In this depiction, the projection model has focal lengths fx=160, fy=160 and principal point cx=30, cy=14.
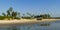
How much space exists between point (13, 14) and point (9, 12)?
2.32 metres

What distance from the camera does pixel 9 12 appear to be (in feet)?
273

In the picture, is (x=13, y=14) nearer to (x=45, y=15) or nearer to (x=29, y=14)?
(x=29, y=14)

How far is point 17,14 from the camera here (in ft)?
286

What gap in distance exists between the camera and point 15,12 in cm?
8450

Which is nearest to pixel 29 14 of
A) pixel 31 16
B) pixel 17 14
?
pixel 31 16

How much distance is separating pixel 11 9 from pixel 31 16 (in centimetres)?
2508

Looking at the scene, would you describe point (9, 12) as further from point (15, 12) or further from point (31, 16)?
point (31, 16)

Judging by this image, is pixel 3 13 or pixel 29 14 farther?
pixel 29 14

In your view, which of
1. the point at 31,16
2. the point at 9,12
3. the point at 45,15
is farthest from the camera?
the point at 45,15

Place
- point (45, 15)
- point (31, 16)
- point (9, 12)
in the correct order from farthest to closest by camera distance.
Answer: point (45, 15) < point (31, 16) < point (9, 12)

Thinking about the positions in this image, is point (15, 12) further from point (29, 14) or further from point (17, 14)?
point (29, 14)

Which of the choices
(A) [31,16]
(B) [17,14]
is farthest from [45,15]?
(B) [17,14]

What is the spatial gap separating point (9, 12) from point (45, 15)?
52.2m

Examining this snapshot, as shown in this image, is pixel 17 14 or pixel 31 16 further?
pixel 31 16
